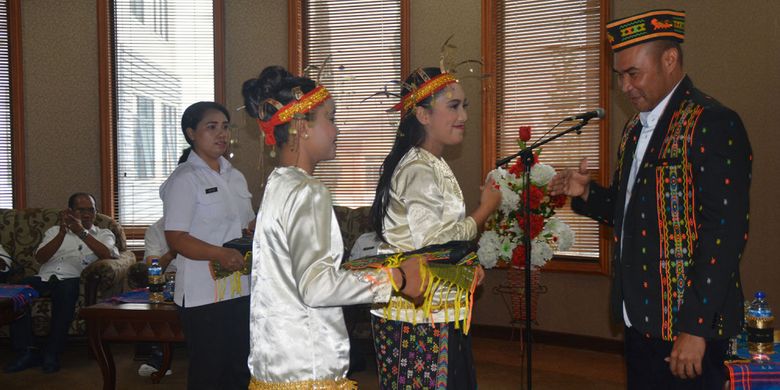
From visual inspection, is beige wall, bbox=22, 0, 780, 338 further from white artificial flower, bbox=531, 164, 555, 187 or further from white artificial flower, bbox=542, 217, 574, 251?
white artificial flower, bbox=531, 164, 555, 187

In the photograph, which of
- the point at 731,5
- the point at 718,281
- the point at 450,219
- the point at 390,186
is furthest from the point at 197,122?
the point at 731,5

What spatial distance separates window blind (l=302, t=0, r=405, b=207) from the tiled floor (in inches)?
68.8

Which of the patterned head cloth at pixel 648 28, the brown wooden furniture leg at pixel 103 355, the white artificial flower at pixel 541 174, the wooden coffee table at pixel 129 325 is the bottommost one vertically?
the brown wooden furniture leg at pixel 103 355

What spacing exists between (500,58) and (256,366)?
171 inches

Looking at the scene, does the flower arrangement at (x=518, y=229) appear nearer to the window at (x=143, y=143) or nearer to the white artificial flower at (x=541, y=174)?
the white artificial flower at (x=541, y=174)

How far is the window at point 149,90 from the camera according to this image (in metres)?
6.56

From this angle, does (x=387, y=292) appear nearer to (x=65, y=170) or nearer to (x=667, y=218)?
(x=667, y=218)

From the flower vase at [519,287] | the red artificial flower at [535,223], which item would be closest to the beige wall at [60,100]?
the flower vase at [519,287]

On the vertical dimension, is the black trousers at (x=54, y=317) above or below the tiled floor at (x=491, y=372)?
above

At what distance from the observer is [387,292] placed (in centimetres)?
191

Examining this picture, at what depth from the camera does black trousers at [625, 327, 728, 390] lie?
206 cm

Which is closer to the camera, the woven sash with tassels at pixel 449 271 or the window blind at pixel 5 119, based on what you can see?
the woven sash with tassels at pixel 449 271

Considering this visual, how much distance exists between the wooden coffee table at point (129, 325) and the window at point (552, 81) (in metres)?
2.92

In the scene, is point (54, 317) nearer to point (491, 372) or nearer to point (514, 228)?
point (491, 372)
